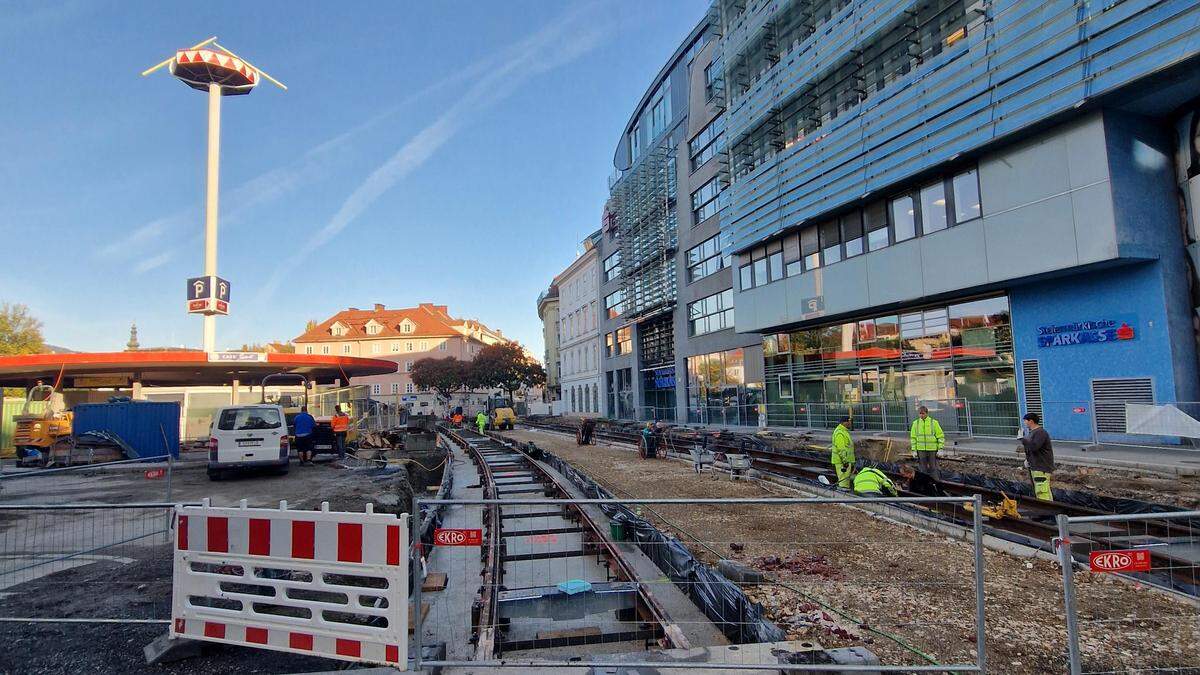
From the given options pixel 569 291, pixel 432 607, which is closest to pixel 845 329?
pixel 432 607

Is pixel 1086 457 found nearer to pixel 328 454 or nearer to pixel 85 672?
pixel 85 672

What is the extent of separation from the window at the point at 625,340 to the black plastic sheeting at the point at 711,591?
3745 centimetres

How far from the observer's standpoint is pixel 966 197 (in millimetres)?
18797

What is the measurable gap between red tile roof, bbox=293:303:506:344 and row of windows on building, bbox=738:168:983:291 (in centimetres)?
5878

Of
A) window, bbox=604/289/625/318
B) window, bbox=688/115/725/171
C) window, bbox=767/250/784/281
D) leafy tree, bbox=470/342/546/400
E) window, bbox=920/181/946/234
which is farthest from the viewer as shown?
leafy tree, bbox=470/342/546/400

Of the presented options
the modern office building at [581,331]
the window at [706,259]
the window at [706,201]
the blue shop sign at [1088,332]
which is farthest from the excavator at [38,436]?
the modern office building at [581,331]

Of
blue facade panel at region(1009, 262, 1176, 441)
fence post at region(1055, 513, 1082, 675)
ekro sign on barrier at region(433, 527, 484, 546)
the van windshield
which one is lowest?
fence post at region(1055, 513, 1082, 675)

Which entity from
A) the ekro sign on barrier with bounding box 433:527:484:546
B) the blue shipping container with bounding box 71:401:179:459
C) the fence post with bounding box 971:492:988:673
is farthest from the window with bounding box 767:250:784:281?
the ekro sign on barrier with bounding box 433:527:484:546

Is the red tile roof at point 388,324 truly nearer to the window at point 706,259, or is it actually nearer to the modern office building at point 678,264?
the modern office building at point 678,264

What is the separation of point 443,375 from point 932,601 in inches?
2510

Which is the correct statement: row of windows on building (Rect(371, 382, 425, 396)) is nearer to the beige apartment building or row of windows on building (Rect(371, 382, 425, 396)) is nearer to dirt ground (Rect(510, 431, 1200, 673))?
the beige apartment building

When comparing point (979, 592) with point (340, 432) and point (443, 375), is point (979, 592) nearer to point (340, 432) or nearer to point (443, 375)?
point (340, 432)

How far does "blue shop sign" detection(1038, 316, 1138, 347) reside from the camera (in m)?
15.4

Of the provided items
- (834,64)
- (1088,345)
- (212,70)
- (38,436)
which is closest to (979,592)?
(1088,345)
